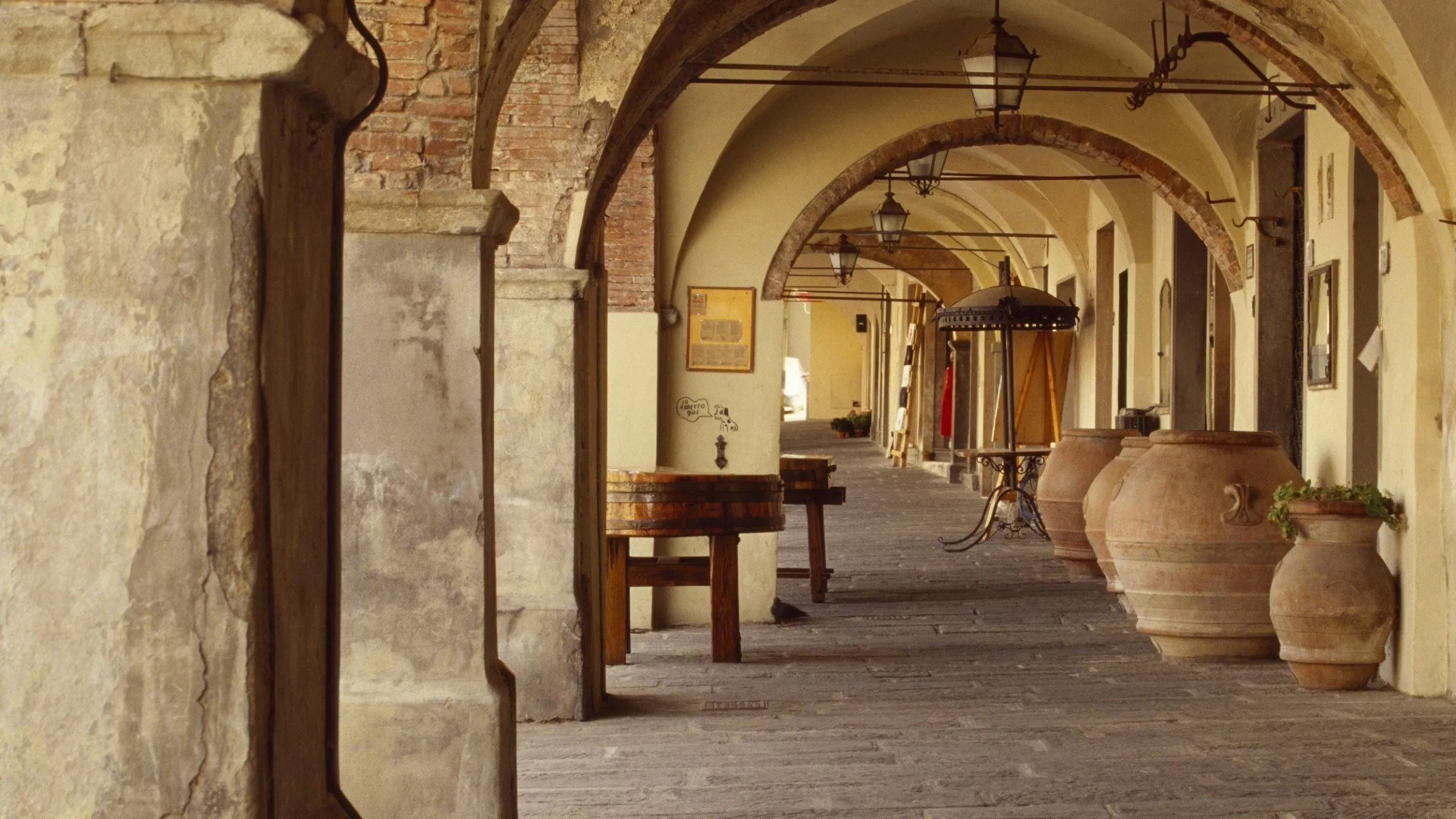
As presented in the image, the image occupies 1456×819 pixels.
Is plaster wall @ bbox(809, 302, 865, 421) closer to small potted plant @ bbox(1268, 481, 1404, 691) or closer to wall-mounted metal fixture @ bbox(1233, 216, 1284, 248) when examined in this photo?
wall-mounted metal fixture @ bbox(1233, 216, 1284, 248)

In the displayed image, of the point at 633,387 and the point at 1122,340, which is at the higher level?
the point at 1122,340

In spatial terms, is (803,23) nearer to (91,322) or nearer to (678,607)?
(678,607)

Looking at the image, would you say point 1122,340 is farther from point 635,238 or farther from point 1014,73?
point 1014,73

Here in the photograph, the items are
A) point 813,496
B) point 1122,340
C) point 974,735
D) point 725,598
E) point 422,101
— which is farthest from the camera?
point 1122,340

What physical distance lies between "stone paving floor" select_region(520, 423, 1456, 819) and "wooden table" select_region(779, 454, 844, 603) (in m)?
1.04

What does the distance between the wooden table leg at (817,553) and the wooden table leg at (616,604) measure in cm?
278

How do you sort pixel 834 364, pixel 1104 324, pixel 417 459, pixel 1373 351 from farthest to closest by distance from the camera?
pixel 834 364
pixel 1104 324
pixel 1373 351
pixel 417 459

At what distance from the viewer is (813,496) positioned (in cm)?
1091

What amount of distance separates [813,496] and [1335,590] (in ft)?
14.1

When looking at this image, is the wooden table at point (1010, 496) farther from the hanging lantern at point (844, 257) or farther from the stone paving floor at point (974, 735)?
the stone paving floor at point (974, 735)

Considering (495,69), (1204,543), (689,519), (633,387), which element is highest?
(495,69)

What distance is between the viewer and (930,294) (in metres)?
26.9

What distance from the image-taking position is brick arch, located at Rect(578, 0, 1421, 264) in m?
7.32

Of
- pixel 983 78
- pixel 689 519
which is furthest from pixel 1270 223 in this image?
pixel 689 519
